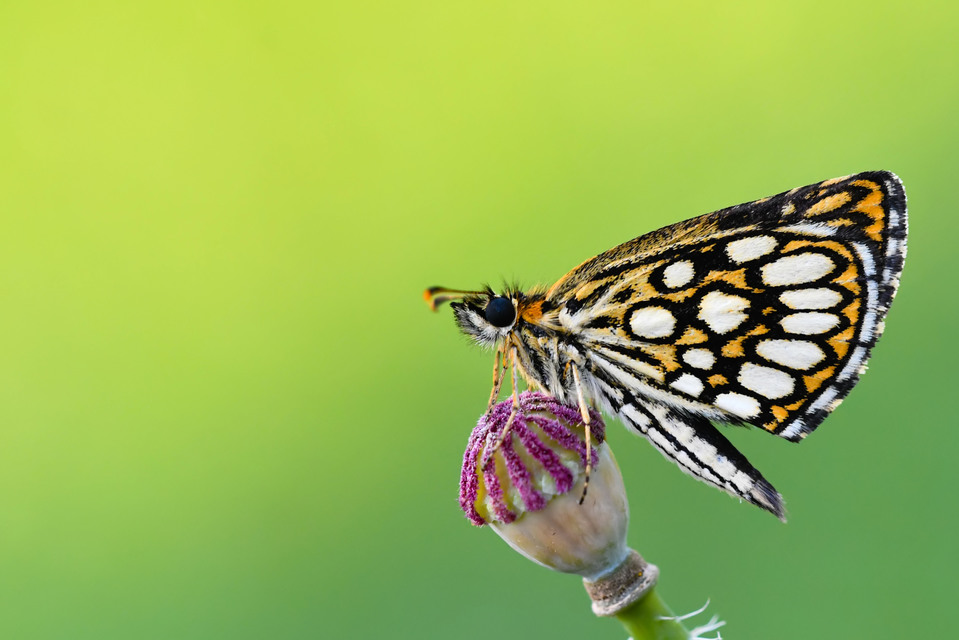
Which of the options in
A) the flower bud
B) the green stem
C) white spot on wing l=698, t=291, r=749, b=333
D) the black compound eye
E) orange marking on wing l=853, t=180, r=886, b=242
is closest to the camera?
the green stem

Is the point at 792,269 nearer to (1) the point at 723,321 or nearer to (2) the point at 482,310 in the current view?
(1) the point at 723,321

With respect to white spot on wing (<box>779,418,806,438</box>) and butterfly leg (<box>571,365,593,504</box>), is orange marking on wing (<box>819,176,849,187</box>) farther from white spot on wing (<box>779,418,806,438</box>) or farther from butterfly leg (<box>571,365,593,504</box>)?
butterfly leg (<box>571,365,593,504</box>)

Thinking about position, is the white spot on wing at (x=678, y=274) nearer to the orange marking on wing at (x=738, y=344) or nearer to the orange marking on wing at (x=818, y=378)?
the orange marking on wing at (x=738, y=344)

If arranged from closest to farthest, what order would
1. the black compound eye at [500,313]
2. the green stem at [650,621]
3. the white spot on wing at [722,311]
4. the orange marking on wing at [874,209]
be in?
the green stem at [650,621] → the orange marking on wing at [874,209] → the white spot on wing at [722,311] → the black compound eye at [500,313]

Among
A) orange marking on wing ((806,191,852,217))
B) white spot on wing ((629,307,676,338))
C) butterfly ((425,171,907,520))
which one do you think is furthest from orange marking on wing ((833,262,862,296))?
white spot on wing ((629,307,676,338))

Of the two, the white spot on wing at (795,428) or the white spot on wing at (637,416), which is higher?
the white spot on wing at (637,416)

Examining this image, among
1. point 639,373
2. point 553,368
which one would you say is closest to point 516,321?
point 553,368

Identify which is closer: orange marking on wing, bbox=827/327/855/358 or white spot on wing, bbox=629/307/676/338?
orange marking on wing, bbox=827/327/855/358

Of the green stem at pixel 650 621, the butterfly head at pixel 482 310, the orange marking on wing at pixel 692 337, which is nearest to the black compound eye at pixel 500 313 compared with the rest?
the butterfly head at pixel 482 310
